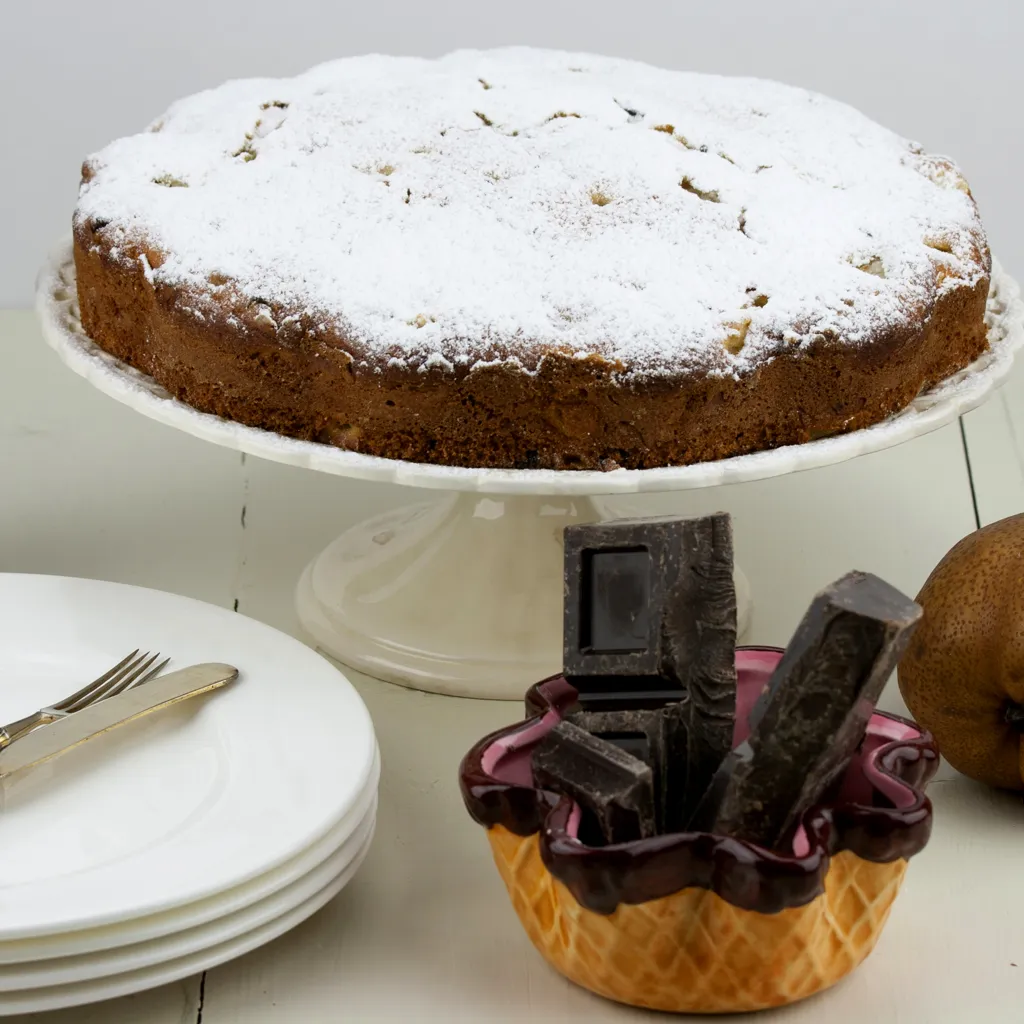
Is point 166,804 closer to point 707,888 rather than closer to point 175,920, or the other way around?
point 175,920

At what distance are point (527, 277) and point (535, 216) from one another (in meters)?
0.09

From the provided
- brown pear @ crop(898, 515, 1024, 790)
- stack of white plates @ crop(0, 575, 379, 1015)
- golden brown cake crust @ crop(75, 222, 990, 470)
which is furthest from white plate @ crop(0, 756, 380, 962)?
brown pear @ crop(898, 515, 1024, 790)

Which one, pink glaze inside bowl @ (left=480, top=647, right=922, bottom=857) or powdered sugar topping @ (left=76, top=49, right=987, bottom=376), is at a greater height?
powdered sugar topping @ (left=76, top=49, right=987, bottom=376)

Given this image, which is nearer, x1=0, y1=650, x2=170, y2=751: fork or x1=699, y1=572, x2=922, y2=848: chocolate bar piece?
x1=699, y1=572, x2=922, y2=848: chocolate bar piece

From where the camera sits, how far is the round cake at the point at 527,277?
1241mm

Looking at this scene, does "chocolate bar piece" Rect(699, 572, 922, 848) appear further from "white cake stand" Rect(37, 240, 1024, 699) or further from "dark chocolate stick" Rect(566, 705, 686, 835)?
"white cake stand" Rect(37, 240, 1024, 699)

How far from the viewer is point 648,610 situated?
998 mm

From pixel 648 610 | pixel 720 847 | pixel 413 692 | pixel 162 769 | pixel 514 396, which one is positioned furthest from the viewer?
pixel 413 692

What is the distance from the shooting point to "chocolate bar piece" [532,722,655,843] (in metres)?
0.91

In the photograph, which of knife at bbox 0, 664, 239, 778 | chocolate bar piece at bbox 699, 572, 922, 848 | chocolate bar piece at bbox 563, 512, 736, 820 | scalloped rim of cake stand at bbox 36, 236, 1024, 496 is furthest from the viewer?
scalloped rim of cake stand at bbox 36, 236, 1024, 496

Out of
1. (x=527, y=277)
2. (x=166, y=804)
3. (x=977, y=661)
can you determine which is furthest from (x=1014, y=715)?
(x=166, y=804)

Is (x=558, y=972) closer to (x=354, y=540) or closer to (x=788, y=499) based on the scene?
(x=354, y=540)

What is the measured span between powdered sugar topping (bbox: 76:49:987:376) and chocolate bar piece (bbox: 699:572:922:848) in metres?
0.37

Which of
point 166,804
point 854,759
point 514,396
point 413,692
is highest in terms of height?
point 514,396
